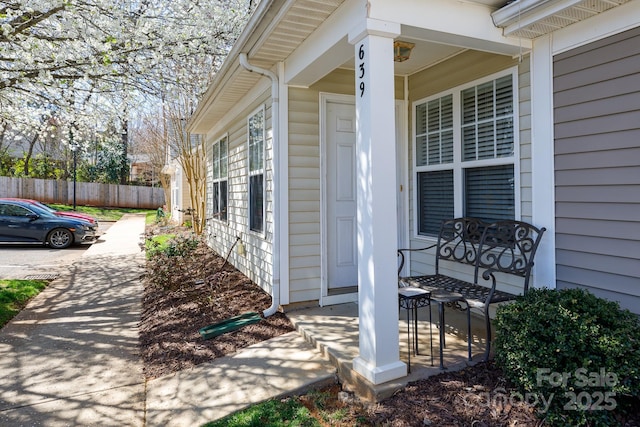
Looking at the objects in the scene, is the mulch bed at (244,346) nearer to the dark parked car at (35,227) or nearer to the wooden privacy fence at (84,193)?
the dark parked car at (35,227)

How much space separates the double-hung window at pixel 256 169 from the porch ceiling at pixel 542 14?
2928mm

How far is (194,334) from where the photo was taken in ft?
13.6

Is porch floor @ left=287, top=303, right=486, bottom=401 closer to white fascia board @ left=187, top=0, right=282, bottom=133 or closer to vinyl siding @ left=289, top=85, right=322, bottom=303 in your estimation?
vinyl siding @ left=289, top=85, right=322, bottom=303

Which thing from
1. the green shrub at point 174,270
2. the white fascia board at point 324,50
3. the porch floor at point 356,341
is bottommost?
the porch floor at point 356,341

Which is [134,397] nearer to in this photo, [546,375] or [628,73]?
[546,375]

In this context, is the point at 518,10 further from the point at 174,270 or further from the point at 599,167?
the point at 174,270

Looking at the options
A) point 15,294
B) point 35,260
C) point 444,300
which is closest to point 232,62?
point 444,300

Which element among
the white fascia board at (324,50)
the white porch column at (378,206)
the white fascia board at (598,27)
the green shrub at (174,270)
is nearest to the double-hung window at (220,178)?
the green shrub at (174,270)

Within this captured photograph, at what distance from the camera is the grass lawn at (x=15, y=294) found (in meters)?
5.01

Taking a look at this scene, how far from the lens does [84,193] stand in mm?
24703

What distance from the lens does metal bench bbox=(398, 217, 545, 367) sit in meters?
3.01

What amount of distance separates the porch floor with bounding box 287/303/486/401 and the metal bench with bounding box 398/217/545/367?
0.21 metres

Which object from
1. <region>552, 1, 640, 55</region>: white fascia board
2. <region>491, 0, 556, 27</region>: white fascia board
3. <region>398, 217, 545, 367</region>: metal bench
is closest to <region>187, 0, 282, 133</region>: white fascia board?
<region>491, 0, 556, 27</region>: white fascia board

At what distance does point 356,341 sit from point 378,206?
1326 mm
